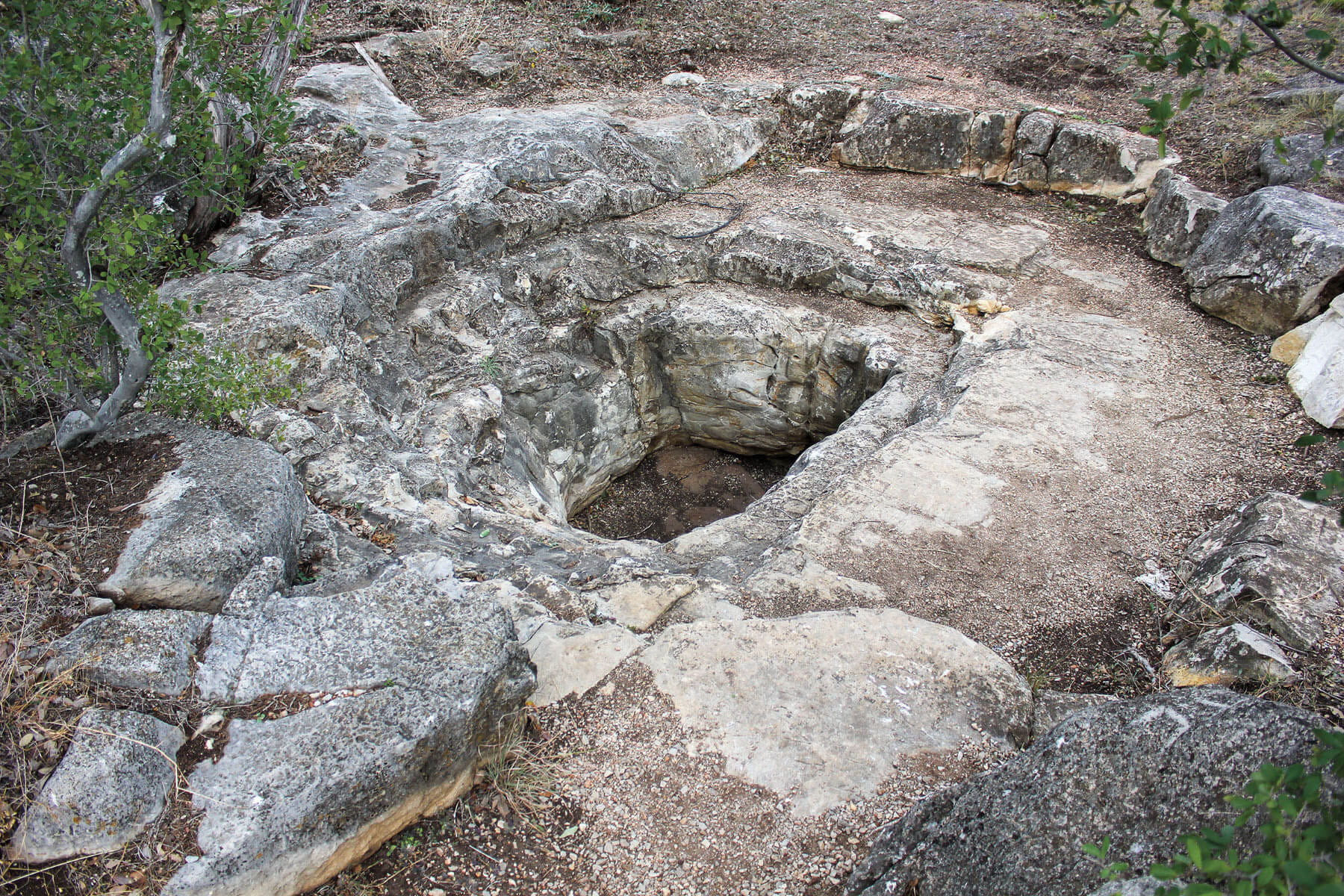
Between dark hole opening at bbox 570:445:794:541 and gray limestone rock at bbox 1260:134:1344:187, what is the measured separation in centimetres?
407

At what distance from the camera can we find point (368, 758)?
2.21 metres

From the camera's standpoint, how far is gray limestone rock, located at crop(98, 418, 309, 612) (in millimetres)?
2613

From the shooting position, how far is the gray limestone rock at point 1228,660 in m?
2.77

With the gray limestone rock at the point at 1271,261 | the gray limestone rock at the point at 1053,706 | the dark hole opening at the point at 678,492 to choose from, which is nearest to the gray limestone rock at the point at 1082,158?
the gray limestone rock at the point at 1271,261

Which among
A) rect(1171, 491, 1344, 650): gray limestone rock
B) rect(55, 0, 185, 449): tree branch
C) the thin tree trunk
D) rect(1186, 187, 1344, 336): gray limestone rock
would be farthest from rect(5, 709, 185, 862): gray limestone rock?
rect(1186, 187, 1344, 336): gray limestone rock

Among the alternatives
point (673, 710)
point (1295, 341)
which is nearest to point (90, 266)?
point (673, 710)

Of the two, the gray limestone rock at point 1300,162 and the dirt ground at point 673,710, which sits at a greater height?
the gray limestone rock at point 1300,162

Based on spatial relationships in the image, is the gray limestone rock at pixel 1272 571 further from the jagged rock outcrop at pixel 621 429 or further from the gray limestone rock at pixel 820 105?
the gray limestone rock at pixel 820 105

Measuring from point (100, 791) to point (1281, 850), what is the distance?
2.50m

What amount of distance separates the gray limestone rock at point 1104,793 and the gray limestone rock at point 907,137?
6201mm

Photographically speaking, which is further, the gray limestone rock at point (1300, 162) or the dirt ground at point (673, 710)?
the gray limestone rock at point (1300, 162)

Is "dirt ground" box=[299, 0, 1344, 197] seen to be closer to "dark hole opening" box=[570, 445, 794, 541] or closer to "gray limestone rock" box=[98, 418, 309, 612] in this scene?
"dark hole opening" box=[570, 445, 794, 541]

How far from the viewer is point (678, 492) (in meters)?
6.85

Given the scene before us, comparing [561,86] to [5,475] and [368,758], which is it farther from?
[368,758]
